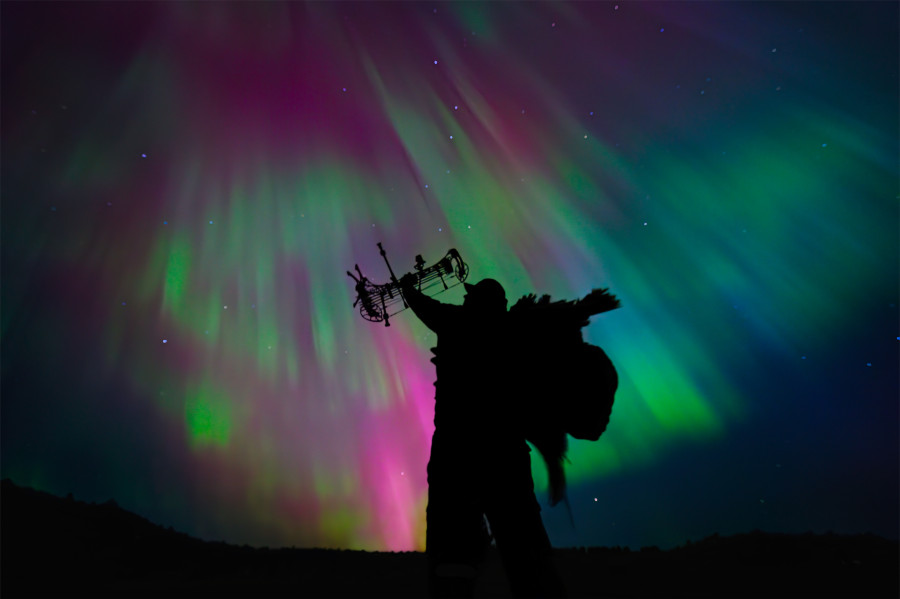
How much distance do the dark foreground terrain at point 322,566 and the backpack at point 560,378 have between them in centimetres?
470

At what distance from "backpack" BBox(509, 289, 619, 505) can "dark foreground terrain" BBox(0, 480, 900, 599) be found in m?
4.70

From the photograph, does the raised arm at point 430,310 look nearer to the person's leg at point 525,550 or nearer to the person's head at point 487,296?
the person's head at point 487,296

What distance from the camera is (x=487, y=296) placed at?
14.4ft

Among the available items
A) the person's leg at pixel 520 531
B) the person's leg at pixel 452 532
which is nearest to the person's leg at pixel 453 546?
the person's leg at pixel 452 532

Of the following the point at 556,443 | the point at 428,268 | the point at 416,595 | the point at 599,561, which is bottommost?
the point at 599,561

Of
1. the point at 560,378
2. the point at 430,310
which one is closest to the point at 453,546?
the point at 560,378

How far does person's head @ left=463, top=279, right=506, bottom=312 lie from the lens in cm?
438

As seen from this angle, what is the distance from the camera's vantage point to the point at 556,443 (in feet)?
14.0

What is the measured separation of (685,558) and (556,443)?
825cm

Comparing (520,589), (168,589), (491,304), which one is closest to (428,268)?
(491,304)

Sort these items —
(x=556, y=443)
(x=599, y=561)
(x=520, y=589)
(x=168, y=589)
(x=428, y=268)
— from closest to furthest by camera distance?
(x=520, y=589) < (x=556, y=443) < (x=428, y=268) < (x=168, y=589) < (x=599, y=561)

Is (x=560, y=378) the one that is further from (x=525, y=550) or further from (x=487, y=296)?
(x=525, y=550)

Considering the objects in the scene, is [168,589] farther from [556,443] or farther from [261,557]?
[556,443]

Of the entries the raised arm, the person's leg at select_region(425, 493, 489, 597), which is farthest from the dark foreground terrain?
the raised arm
